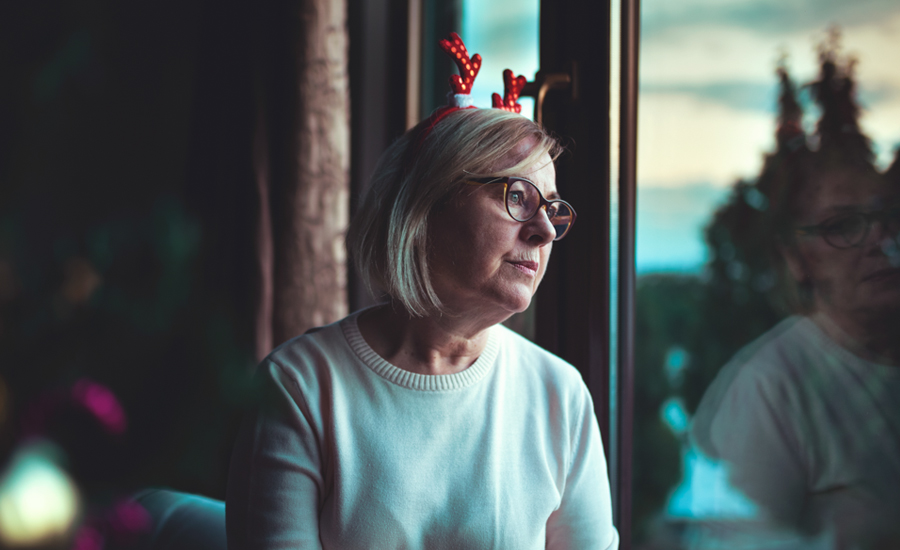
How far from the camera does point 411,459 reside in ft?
3.42

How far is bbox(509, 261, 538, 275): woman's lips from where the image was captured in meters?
1.07

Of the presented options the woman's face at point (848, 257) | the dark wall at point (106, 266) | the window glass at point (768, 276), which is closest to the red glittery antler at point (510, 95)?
the window glass at point (768, 276)

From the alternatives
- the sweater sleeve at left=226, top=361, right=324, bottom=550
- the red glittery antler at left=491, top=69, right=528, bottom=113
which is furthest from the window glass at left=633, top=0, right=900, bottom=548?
the sweater sleeve at left=226, top=361, right=324, bottom=550

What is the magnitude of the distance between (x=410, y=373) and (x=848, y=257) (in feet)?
2.47

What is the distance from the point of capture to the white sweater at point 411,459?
100 centimetres

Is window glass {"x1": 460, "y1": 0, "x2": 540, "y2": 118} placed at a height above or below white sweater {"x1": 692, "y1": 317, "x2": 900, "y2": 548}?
above

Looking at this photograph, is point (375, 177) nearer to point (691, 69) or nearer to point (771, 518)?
point (691, 69)

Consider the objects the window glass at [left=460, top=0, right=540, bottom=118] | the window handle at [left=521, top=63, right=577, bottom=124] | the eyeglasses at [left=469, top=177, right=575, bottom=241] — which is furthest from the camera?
the window glass at [left=460, top=0, right=540, bottom=118]

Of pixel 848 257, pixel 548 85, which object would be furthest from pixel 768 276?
pixel 548 85

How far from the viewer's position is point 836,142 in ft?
3.22

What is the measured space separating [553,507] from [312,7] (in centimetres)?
166

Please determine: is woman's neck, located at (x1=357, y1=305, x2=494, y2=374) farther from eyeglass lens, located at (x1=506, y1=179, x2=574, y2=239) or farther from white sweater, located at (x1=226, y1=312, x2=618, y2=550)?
eyeglass lens, located at (x1=506, y1=179, x2=574, y2=239)

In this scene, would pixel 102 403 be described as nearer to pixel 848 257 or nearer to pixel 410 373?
pixel 410 373

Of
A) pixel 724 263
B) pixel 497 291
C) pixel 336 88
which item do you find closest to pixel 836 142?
pixel 724 263
